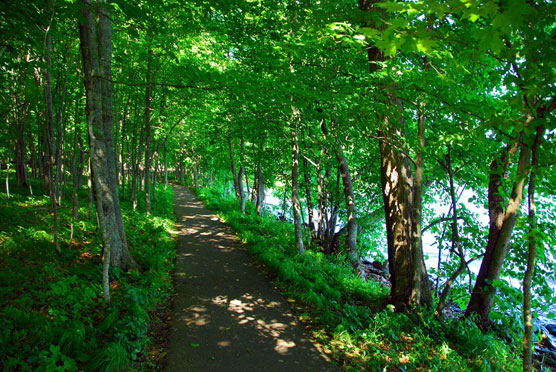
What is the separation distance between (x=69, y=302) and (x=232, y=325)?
98.7 inches

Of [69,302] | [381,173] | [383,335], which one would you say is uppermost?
[381,173]

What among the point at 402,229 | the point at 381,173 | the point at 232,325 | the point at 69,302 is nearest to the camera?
the point at 69,302

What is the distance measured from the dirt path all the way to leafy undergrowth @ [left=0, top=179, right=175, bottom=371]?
1.43 feet

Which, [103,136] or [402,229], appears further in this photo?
Answer: [103,136]

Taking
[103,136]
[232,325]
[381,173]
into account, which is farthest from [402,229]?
[103,136]

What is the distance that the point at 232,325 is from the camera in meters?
4.72

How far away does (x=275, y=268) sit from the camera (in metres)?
7.23

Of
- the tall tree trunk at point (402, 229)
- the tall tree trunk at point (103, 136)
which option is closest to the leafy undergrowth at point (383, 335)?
the tall tree trunk at point (402, 229)

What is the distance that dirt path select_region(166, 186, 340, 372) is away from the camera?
388cm

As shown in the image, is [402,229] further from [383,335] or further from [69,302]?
[69,302]

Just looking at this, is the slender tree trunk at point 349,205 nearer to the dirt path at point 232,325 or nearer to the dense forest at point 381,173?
the dense forest at point 381,173

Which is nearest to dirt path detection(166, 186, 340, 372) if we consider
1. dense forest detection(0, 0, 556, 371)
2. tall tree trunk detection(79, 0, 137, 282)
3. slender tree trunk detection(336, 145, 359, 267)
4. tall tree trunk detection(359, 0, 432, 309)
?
dense forest detection(0, 0, 556, 371)

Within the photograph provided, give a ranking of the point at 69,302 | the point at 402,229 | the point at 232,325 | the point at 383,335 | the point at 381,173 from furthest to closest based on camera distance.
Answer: the point at 381,173 < the point at 402,229 < the point at 232,325 < the point at 383,335 < the point at 69,302

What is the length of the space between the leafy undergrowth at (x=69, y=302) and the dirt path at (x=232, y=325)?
17.2 inches
